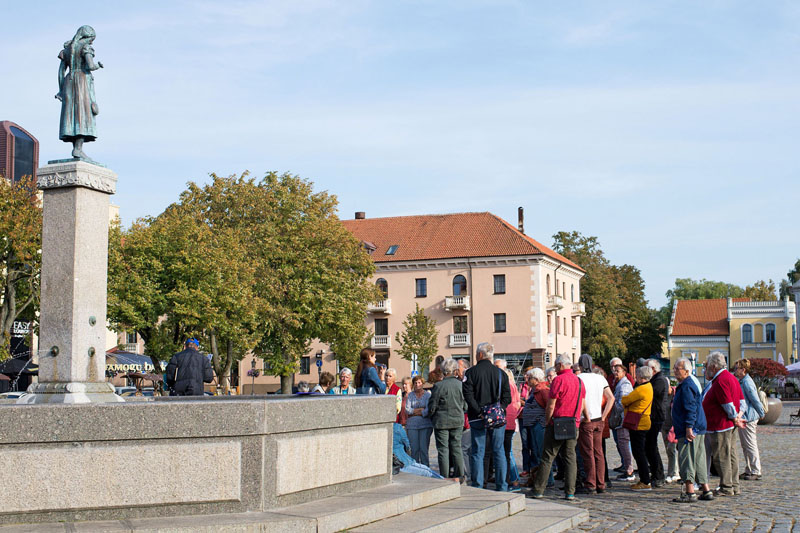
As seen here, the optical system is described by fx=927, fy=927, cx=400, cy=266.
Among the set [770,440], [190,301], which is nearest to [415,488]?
[770,440]

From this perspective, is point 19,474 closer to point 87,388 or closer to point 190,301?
point 87,388

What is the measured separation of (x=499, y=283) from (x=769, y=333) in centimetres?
3699

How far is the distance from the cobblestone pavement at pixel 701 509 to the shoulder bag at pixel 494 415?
125 centimetres

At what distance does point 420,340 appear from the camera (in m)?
60.9

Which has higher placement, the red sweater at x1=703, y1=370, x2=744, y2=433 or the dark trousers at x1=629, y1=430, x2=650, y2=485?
the red sweater at x1=703, y1=370, x2=744, y2=433

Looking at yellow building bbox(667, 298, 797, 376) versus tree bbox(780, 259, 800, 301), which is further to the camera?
tree bbox(780, 259, 800, 301)

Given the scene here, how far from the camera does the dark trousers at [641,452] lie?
1332 cm

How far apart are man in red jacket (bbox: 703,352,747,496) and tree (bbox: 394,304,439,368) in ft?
156

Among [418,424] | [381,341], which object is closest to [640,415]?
[418,424]

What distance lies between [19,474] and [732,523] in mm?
7389

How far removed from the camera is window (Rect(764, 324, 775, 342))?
87.9 metres

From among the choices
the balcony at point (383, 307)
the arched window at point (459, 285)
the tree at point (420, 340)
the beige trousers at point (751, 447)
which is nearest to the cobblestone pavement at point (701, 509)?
the beige trousers at point (751, 447)

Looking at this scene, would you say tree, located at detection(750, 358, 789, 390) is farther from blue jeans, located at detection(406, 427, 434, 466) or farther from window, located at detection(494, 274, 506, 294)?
blue jeans, located at detection(406, 427, 434, 466)

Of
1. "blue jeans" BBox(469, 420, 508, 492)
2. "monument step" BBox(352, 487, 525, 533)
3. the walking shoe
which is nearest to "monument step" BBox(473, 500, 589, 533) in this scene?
"monument step" BBox(352, 487, 525, 533)
